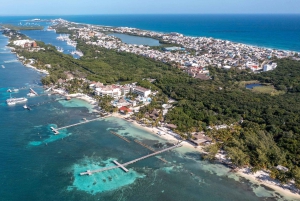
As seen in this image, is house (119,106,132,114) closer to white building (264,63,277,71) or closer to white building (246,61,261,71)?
white building (246,61,261,71)

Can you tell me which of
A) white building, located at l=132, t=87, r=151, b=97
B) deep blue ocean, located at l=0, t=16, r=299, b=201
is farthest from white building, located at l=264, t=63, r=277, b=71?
deep blue ocean, located at l=0, t=16, r=299, b=201

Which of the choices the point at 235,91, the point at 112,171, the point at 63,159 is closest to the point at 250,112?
the point at 235,91

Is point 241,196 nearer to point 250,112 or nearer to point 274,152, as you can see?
point 274,152

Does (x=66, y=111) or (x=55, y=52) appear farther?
(x=55, y=52)

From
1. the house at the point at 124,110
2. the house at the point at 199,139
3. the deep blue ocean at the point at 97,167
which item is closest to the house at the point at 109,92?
the house at the point at 124,110

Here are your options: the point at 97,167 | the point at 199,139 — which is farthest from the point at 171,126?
the point at 97,167

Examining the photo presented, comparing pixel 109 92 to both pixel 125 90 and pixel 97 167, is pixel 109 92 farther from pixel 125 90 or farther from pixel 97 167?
pixel 97 167
